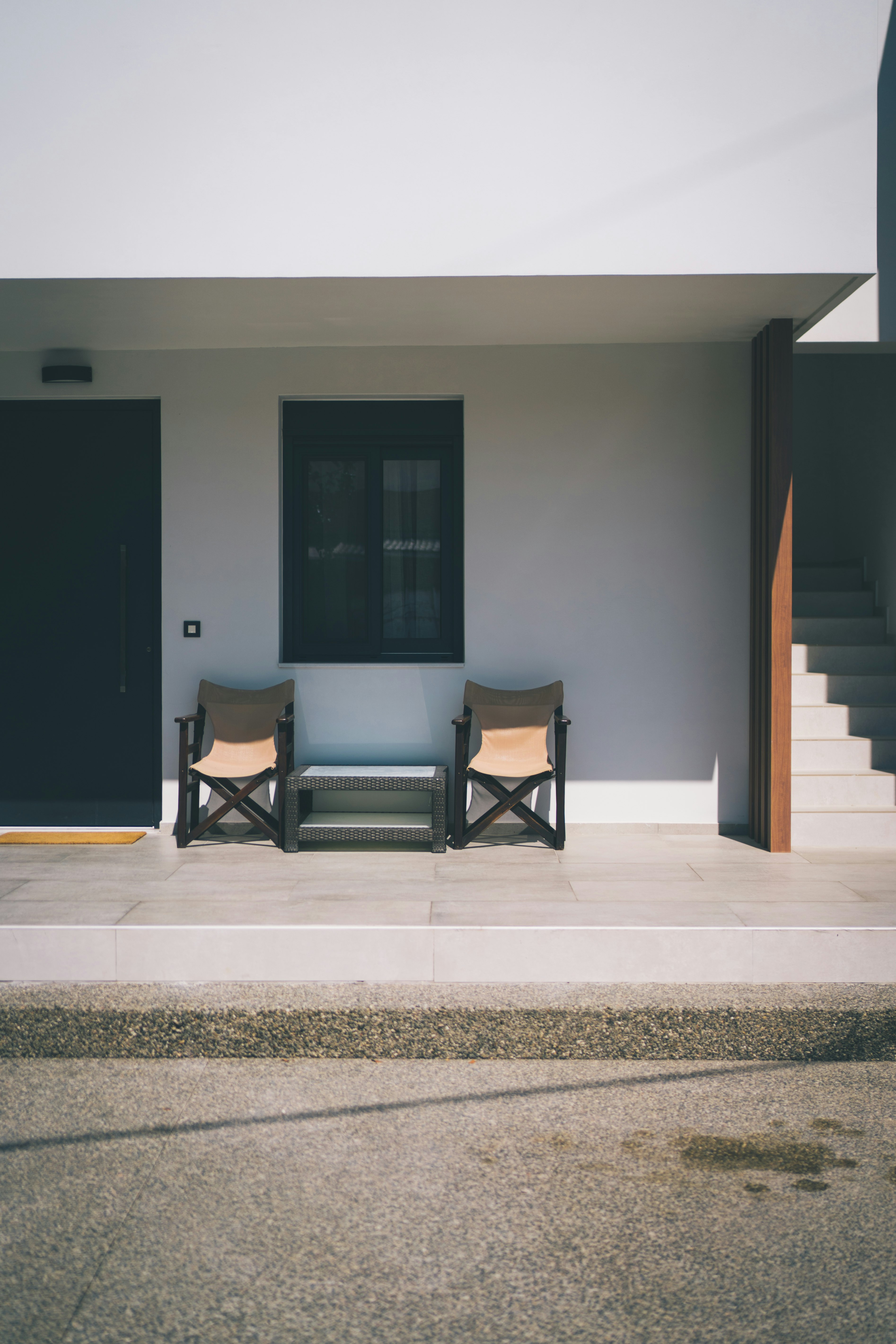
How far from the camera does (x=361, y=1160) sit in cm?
260

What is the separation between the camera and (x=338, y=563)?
555cm

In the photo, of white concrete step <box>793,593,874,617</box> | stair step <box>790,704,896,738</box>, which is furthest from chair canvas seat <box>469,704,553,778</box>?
white concrete step <box>793,593,874,617</box>

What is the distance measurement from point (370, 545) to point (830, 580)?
3.29 meters

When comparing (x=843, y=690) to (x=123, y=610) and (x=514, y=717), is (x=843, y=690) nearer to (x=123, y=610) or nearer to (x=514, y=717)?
(x=514, y=717)

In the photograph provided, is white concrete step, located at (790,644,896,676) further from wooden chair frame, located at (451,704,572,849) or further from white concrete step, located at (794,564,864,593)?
wooden chair frame, located at (451,704,572,849)

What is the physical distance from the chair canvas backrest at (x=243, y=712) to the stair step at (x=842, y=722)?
2912 mm

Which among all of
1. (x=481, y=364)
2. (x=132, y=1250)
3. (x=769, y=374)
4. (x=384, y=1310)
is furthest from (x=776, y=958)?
(x=481, y=364)

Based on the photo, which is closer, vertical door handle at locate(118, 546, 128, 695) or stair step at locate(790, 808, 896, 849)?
stair step at locate(790, 808, 896, 849)

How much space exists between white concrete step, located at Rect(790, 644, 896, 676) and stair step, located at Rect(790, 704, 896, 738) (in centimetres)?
38

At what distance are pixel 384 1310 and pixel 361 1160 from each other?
0.65 m

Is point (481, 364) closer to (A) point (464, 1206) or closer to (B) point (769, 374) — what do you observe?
(B) point (769, 374)

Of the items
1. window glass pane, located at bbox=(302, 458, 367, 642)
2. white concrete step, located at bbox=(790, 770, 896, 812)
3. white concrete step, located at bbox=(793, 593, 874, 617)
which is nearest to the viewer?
white concrete step, located at bbox=(790, 770, 896, 812)

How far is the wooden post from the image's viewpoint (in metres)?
4.67

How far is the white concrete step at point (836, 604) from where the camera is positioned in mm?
6297
